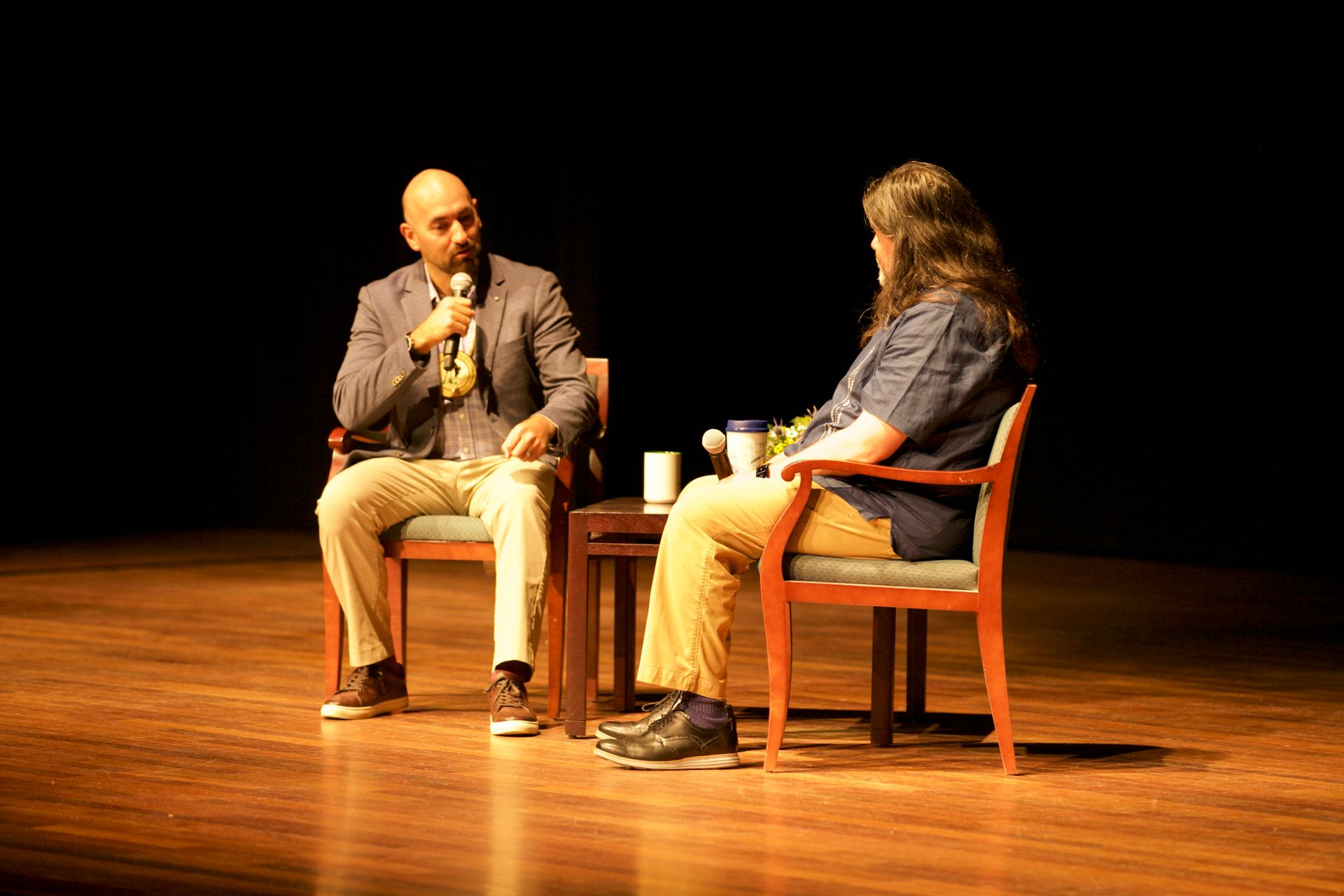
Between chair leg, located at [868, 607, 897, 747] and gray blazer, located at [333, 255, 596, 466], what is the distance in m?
0.85

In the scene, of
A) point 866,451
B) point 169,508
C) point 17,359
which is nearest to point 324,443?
point 169,508

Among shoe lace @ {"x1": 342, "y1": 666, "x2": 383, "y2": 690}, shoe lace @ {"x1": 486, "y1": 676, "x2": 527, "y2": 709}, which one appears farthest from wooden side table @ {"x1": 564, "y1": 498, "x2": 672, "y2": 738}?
shoe lace @ {"x1": 342, "y1": 666, "x2": 383, "y2": 690}

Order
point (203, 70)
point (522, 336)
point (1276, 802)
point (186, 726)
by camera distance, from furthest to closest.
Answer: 1. point (203, 70)
2. point (522, 336)
3. point (186, 726)
4. point (1276, 802)

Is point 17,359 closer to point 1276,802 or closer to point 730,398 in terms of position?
point 730,398

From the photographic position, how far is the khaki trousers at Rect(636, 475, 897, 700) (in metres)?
2.97

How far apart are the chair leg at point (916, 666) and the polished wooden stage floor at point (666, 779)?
0.07 m

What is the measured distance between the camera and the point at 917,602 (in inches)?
114

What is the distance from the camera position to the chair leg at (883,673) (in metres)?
3.21

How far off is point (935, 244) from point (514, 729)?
1.31 metres

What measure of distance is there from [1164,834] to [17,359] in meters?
6.08

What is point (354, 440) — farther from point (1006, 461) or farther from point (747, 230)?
point (747, 230)

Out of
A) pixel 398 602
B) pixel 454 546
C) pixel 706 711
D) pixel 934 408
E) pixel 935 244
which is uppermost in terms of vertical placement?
pixel 935 244

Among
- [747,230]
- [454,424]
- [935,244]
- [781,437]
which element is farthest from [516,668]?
[747,230]

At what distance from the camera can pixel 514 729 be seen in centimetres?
324
